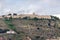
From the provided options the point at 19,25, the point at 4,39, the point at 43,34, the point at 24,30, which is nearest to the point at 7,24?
the point at 19,25

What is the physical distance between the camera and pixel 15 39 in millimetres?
33844

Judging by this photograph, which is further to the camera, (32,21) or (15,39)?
(32,21)

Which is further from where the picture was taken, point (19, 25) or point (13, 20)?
point (13, 20)

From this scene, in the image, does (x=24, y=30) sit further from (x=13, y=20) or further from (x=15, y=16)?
(x=15, y=16)

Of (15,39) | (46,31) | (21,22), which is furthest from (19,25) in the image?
(15,39)

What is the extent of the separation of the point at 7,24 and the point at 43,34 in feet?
25.1

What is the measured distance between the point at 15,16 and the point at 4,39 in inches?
681

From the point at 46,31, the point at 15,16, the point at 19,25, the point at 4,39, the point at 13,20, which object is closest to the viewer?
the point at 4,39

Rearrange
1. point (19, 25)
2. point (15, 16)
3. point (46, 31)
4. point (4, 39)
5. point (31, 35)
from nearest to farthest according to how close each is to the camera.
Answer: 1. point (4, 39)
2. point (31, 35)
3. point (46, 31)
4. point (19, 25)
5. point (15, 16)

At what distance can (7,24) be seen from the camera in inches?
1742

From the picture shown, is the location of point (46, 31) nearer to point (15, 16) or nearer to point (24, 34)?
point (24, 34)

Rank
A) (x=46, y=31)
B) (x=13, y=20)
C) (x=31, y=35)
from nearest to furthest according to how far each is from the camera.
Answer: (x=31, y=35) < (x=46, y=31) < (x=13, y=20)

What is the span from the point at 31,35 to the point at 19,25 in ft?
22.6

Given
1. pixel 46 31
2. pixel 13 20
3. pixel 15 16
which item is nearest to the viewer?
pixel 46 31
